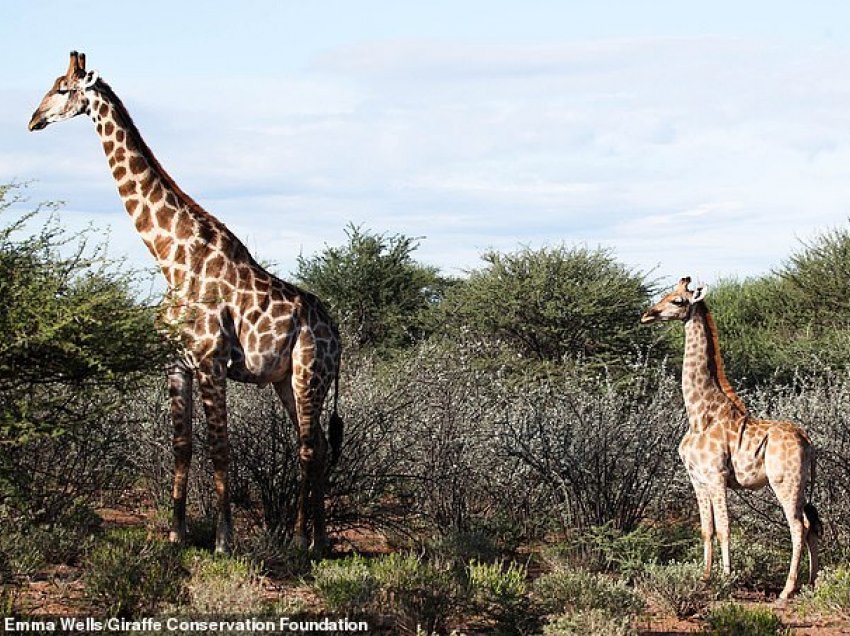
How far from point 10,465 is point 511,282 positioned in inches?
486

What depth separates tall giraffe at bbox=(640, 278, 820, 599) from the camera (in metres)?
9.41

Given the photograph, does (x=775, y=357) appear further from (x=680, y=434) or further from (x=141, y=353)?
(x=141, y=353)

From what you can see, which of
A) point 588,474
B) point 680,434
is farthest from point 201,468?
point 680,434

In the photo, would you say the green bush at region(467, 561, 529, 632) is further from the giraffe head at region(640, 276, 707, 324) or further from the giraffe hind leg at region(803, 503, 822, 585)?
the giraffe head at region(640, 276, 707, 324)

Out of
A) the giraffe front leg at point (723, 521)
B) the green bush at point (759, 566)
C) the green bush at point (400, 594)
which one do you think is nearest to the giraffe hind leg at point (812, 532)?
the green bush at point (759, 566)

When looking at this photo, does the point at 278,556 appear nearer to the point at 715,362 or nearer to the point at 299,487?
the point at 299,487

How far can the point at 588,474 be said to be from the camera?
10883 millimetres

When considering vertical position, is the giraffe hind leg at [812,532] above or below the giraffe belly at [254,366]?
below

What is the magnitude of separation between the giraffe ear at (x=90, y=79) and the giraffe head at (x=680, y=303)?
4.73m

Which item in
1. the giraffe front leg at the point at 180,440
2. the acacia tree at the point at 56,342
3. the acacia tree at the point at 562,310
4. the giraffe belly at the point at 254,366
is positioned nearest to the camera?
the acacia tree at the point at 56,342

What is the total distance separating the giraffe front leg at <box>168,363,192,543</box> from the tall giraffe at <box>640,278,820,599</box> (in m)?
3.68

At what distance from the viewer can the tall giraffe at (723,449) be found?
371 inches

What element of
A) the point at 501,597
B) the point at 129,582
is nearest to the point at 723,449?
the point at 501,597

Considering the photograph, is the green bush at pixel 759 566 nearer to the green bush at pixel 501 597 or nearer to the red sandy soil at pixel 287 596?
the red sandy soil at pixel 287 596
